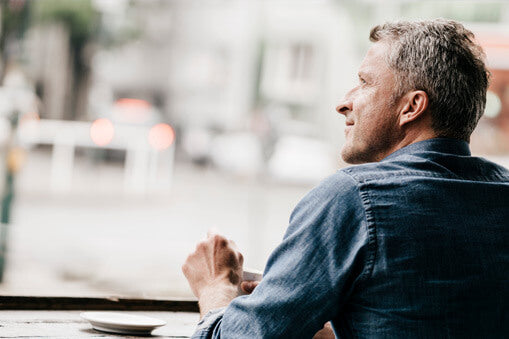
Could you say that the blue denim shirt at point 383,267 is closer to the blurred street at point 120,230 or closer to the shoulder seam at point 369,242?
the shoulder seam at point 369,242

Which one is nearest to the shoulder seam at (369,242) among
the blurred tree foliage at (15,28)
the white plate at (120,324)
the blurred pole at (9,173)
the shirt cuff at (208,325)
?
the shirt cuff at (208,325)

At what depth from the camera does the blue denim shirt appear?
126 cm

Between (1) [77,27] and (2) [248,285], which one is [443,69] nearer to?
(2) [248,285]

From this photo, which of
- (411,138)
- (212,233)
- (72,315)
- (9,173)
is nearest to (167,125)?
(9,173)

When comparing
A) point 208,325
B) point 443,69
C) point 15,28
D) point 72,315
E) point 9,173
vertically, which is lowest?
point 9,173

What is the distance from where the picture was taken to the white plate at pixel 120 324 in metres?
1.59

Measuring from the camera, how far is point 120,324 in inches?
62.2

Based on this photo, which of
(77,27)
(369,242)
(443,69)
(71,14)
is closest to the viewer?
(369,242)

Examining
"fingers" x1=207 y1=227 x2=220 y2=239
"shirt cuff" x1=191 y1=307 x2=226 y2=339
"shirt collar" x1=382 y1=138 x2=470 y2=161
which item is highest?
"shirt collar" x1=382 y1=138 x2=470 y2=161

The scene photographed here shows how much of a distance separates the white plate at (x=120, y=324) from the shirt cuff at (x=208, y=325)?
0.22 metres

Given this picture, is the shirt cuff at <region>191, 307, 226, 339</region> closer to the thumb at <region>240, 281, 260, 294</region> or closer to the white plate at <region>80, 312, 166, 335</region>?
the thumb at <region>240, 281, 260, 294</region>

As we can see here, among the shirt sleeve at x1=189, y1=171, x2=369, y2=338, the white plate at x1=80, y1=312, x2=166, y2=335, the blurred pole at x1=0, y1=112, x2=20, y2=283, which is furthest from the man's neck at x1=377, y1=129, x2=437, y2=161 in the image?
the blurred pole at x1=0, y1=112, x2=20, y2=283

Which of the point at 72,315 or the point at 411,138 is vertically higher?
the point at 411,138

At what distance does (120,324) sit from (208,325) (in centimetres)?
26
